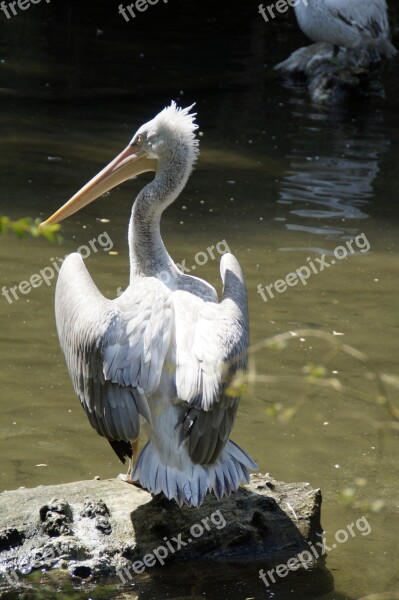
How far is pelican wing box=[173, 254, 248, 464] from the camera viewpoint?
12.3 ft

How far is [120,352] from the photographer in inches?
151

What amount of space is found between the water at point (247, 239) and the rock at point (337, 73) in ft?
0.84

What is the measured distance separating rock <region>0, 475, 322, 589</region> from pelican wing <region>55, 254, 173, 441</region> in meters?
0.29

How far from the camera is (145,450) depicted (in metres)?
3.84

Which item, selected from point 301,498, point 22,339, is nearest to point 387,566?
point 301,498


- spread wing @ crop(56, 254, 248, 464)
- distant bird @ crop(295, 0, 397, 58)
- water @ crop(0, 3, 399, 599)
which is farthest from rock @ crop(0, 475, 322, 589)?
distant bird @ crop(295, 0, 397, 58)

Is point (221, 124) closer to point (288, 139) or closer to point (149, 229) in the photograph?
point (288, 139)

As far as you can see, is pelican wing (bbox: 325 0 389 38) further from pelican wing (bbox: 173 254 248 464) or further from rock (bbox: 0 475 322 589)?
rock (bbox: 0 475 322 589)

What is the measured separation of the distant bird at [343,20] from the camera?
37.9 ft

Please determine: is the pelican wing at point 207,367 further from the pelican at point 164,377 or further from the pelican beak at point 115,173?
the pelican beak at point 115,173

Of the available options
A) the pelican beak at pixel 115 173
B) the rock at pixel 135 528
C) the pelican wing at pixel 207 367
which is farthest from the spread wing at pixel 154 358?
the pelican beak at pixel 115 173

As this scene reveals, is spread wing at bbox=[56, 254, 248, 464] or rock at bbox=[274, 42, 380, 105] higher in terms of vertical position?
spread wing at bbox=[56, 254, 248, 464]

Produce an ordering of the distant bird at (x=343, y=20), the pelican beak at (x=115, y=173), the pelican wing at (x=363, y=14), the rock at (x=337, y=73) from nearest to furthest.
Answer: the pelican beak at (x=115, y=173)
the distant bird at (x=343, y=20)
the pelican wing at (x=363, y=14)
the rock at (x=337, y=73)

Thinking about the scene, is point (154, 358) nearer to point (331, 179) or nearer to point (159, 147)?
point (159, 147)
